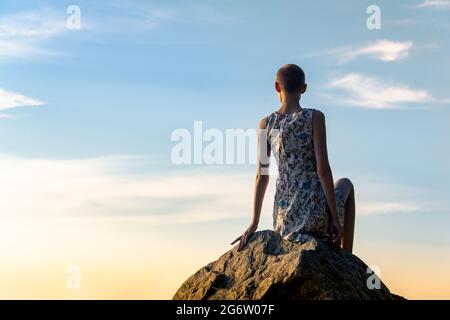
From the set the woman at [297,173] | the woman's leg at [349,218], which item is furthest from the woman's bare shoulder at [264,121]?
the woman's leg at [349,218]

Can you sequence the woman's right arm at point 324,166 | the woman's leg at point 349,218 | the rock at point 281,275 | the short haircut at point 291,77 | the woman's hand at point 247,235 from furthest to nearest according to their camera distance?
1. the woman's leg at point 349,218
2. the woman's hand at point 247,235
3. the short haircut at point 291,77
4. the woman's right arm at point 324,166
5. the rock at point 281,275

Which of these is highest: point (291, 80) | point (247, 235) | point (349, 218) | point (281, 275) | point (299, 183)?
point (291, 80)

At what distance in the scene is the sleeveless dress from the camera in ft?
30.7

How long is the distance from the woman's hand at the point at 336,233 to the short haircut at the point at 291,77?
5.78 ft

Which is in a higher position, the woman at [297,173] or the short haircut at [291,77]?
the short haircut at [291,77]

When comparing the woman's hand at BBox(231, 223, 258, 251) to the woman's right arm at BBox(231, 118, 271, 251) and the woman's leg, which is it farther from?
the woman's leg

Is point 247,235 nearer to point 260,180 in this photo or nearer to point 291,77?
point 260,180

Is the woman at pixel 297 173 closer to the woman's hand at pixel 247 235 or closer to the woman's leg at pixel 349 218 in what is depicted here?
the woman's hand at pixel 247 235

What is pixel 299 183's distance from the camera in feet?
31.1

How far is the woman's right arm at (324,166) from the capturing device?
9195 millimetres

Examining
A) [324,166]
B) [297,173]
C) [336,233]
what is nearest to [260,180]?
[297,173]

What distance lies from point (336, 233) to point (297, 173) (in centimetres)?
90

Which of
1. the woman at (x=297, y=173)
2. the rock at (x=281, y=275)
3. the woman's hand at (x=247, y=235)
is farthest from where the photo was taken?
the woman's hand at (x=247, y=235)

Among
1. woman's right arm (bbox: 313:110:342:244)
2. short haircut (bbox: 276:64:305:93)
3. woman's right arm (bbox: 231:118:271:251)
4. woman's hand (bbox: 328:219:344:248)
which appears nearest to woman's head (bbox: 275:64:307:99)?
short haircut (bbox: 276:64:305:93)
